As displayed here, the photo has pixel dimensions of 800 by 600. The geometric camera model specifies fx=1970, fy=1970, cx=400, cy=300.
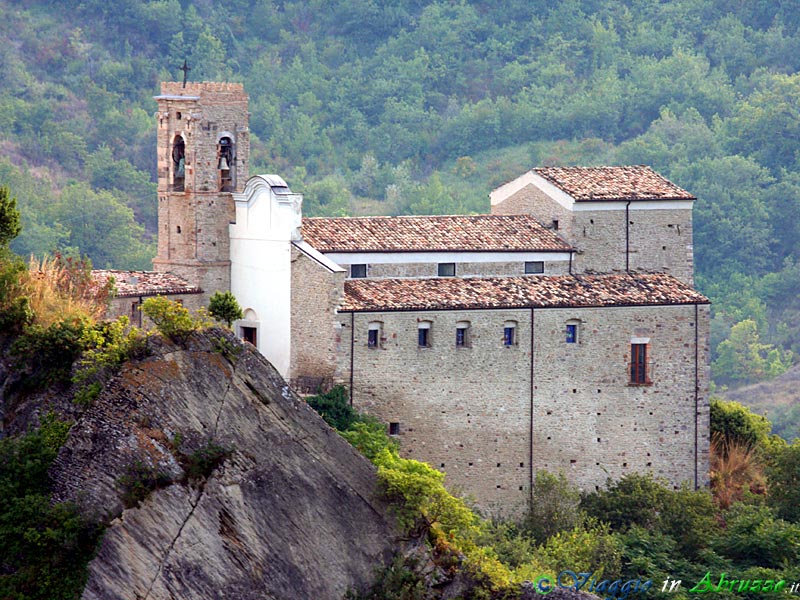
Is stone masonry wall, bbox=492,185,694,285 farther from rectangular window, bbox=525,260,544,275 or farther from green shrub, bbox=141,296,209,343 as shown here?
green shrub, bbox=141,296,209,343

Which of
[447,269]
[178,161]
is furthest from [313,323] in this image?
[178,161]

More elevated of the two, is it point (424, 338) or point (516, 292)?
point (516, 292)

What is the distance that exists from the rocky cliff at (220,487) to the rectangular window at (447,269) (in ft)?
24.9

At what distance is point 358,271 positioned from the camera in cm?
4550

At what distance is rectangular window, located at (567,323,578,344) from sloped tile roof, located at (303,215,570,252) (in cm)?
224

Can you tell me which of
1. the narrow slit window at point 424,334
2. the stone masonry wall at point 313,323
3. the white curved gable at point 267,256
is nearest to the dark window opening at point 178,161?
the white curved gable at point 267,256

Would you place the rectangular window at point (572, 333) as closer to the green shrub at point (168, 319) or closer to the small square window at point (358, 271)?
the small square window at point (358, 271)

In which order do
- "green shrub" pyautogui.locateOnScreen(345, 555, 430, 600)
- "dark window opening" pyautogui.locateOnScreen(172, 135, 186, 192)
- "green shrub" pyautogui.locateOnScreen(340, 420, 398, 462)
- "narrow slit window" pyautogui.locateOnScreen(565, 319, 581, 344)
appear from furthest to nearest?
"dark window opening" pyautogui.locateOnScreen(172, 135, 186, 192), "narrow slit window" pyautogui.locateOnScreen(565, 319, 581, 344), "green shrub" pyautogui.locateOnScreen(340, 420, 398, 462), "green shrub" pyautogui.locateOnScreen(345, 555, 430, 600)

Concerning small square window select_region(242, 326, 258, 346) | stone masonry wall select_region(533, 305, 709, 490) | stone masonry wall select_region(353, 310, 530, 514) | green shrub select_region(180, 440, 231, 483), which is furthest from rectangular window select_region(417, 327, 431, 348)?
green shrub select_region(180, 440, 231, 483)

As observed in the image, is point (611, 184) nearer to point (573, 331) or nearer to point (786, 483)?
point (573, 331)

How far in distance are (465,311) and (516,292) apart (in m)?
1.64

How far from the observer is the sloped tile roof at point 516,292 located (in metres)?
44.5

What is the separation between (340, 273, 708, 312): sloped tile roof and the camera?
4450cm

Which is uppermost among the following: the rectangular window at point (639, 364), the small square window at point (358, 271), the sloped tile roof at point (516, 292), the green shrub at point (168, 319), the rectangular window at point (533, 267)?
the rectangular window at point (533, 267)
